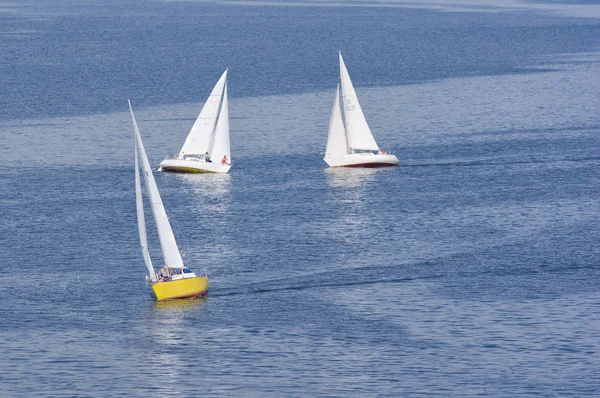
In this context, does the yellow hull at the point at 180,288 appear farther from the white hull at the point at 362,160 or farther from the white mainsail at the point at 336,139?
the white mainsail at the point at 336,139

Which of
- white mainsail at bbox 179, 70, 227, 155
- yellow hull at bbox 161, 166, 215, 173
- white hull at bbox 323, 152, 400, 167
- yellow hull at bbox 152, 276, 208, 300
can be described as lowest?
yellow hull at bbox 152, 276, 208, 300

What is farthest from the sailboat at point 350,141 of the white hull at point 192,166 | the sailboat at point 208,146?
the white hull at point 192,166

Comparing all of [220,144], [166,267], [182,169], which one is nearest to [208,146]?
[220,144]

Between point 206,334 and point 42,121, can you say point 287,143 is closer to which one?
point 42,121

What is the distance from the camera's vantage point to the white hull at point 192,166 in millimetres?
145375

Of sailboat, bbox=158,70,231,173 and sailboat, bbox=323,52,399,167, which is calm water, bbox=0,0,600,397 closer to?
sailboat, bbox=323,52,399,167

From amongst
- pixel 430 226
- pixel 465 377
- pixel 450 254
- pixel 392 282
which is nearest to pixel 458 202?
pixel 430 226

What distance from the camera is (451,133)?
17500 cm

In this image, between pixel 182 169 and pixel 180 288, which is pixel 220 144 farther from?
pixel 180 288

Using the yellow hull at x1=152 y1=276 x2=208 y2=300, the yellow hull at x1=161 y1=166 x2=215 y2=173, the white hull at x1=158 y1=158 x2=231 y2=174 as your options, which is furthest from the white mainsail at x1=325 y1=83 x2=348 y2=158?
the yellow hull at x1=152 y1=276 x2=208 y2=300

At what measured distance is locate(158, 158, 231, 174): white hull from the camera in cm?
14538

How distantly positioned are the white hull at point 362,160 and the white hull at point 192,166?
37.7ft

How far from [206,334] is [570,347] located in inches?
912

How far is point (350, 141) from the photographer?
153500mm
